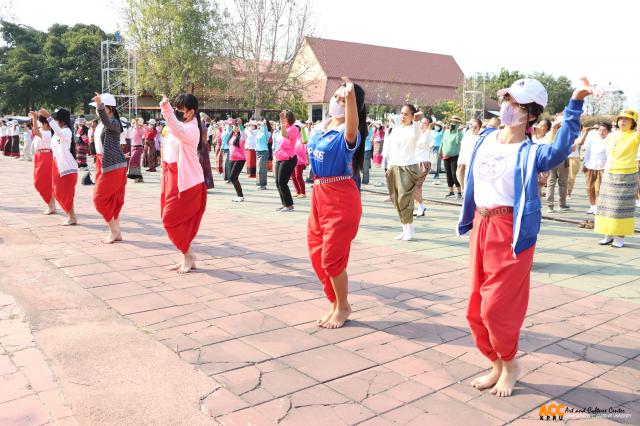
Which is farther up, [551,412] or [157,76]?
[157,76]

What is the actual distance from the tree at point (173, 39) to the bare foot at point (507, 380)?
35.3 m

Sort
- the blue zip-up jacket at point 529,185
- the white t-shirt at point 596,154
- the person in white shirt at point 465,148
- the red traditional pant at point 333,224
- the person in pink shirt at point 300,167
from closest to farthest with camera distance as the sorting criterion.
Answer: the blue zip-up jacket at point 529,185
the red traditional pant at point 333,224
the person in white shirt at point 465,148
the white t-shirt at point 596,154
the person in pink shirt at point 300,167

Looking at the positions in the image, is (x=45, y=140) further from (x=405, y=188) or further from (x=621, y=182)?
(x=621, y=182)

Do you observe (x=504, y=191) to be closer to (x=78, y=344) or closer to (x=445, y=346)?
(x=445, y=346)

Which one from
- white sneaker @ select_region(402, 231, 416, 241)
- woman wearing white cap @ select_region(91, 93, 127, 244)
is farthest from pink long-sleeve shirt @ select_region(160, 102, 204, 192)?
white sneaker @ select_region(402, 231, 416, 241)

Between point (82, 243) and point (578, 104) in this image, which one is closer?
point (578, 104)

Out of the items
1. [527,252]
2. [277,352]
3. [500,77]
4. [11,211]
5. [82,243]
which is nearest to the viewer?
[527,252]

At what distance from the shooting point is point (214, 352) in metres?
3.75

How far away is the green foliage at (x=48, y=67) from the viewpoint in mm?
44312

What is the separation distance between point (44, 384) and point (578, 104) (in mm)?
3333

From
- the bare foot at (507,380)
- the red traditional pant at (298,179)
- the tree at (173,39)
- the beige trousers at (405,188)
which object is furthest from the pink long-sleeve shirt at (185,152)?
the tree at (173,39)

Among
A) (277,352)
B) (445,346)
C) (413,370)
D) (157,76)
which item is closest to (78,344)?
(277,352)

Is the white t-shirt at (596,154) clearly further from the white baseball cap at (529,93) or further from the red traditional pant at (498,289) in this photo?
the red traditional pant at (498,289)

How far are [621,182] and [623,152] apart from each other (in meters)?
0.40
